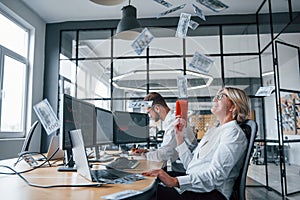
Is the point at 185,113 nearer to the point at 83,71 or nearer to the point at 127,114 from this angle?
the point at 127,114

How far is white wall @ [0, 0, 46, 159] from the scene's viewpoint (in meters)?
3.75

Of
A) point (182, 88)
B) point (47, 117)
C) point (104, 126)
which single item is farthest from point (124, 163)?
point (47, 117)

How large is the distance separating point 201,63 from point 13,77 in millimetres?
3805

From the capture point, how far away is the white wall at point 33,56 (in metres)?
3.75

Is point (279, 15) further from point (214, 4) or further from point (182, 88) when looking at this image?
point (182, 88)

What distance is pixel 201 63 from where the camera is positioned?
0.91 m

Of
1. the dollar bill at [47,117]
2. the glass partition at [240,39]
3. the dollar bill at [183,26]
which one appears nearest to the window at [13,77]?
the dollar bill at [47,117]

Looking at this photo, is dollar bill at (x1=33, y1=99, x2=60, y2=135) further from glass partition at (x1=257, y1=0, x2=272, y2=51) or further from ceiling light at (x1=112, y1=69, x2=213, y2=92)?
glass partition at (x1=257, y1=0, x2=272, y2=51)

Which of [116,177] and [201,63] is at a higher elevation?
[201,63]

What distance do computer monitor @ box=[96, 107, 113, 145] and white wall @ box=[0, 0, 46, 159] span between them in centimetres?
311

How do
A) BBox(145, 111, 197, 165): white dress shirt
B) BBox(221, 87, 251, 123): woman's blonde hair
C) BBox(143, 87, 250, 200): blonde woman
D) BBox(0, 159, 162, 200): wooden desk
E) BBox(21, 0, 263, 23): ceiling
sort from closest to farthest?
BBox(0, 159, 162, 200): wooden desk, BBox(145, 111, 197, 165): white dress shirt, BBox(143, 87, 250, 200): blonde woman, BBox(221, 87, 251, 123): woman's blonde hair, BBox(21, 0, 263, 23): ceiling

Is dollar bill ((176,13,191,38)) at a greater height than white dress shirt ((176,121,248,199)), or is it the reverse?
dollar bill ((176,13,191,38))

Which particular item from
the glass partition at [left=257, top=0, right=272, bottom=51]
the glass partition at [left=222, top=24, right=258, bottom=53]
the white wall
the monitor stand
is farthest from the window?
the glass partition at [left=257, top=0, right=272, bottom=51]

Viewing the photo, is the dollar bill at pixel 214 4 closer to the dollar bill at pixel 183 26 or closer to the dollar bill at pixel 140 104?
the dollar bill at pixel 183 26
